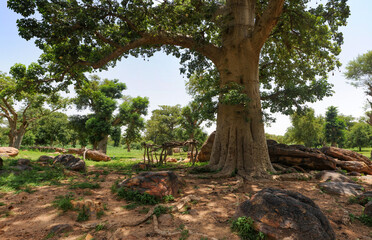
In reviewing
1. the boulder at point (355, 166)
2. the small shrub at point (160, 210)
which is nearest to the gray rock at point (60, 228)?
the small shrub at point (160, 210)

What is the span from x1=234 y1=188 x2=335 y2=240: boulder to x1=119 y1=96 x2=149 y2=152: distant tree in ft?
75.3

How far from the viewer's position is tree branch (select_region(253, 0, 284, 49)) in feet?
27.2

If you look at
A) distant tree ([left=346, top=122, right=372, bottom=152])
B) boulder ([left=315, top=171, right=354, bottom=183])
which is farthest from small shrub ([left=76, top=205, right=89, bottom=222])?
distant tree ([left=346, top=122, right=372, bottom=152])

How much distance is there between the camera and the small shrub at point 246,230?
3.19 meters

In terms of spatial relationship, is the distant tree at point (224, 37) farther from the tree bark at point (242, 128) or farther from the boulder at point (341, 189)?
the boulder at point (341, 189)

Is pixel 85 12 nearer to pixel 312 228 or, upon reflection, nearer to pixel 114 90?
pixel 312 228

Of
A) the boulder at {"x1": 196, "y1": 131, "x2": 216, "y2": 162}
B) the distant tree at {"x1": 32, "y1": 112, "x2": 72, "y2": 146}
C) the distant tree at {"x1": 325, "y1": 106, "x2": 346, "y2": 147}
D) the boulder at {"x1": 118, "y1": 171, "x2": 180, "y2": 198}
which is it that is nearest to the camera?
the boulder at {"x1": 118, "y1": 171, "x2": 180, "y2": 198}

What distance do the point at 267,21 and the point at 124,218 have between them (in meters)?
9.64

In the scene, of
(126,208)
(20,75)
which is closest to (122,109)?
(20,75)

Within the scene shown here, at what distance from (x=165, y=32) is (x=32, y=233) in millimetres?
8950

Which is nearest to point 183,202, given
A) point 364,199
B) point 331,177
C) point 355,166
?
point 364,199

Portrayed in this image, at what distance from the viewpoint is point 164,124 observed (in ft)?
122

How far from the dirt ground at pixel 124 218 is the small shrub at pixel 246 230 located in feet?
0.46

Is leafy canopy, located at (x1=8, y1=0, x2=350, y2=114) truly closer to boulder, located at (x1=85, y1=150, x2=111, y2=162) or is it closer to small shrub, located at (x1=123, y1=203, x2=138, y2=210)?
small shrub, located at (x1=123, y1=203, x2=138, y2=210)
